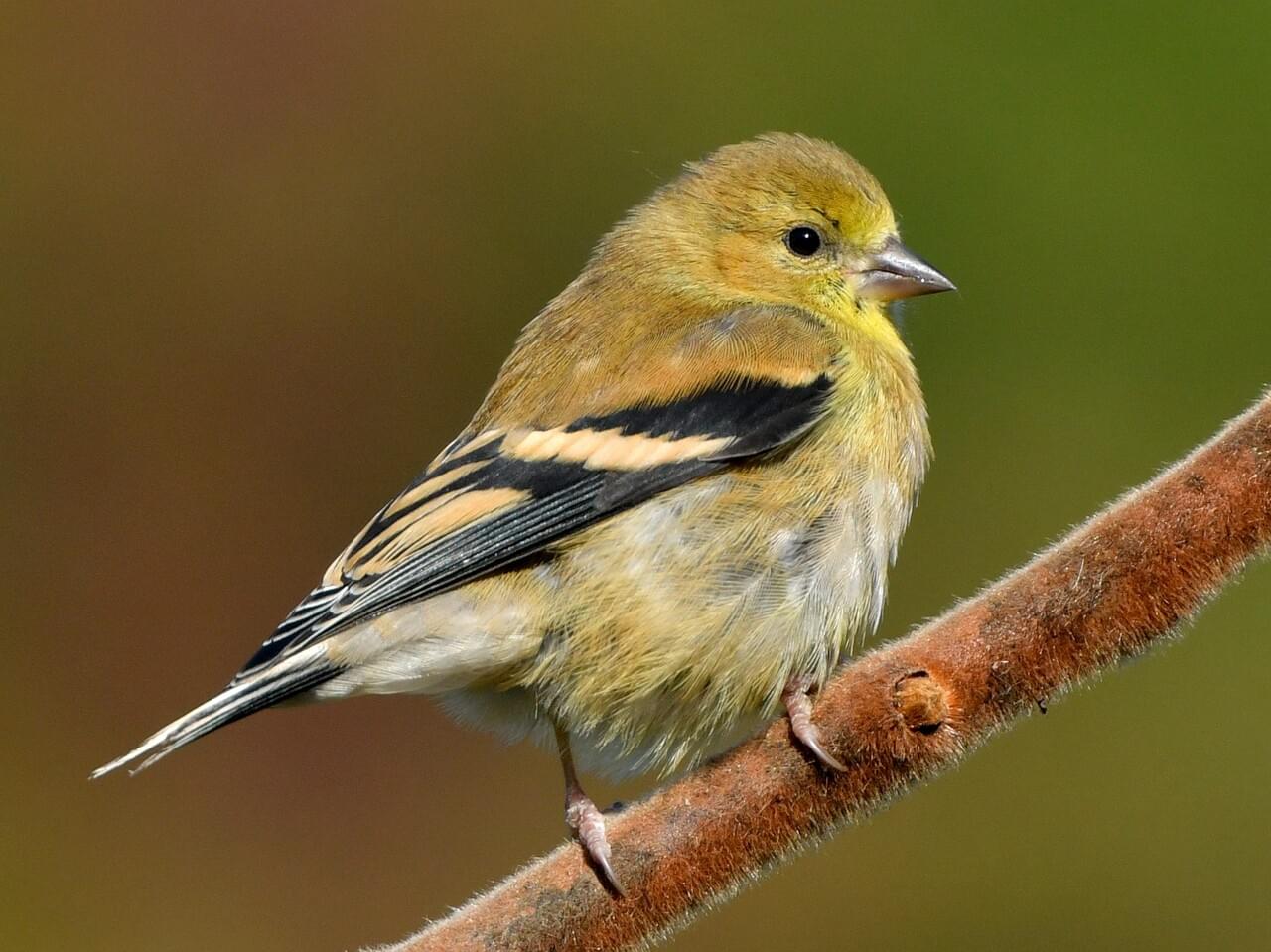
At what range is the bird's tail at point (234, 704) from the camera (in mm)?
2600

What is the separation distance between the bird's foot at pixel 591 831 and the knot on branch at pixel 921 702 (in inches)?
20.0

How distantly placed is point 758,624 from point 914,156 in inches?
95.0

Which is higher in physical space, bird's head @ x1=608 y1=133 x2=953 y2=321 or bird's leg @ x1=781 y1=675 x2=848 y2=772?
bird's head @ x1=608 y1=133 x2=953 y2=321

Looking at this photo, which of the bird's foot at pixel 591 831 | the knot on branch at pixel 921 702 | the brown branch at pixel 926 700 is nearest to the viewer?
the brown branch at pixel 926 700

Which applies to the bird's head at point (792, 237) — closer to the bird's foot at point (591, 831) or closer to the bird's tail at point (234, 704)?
the bird's foot at point (591, 831)

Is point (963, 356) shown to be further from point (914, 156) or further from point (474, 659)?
point (474, 659)

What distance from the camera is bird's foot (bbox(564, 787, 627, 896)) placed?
2.30 m

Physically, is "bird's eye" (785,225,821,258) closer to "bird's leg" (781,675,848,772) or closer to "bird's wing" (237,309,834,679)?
"bird's wing" (237,309,834,679)

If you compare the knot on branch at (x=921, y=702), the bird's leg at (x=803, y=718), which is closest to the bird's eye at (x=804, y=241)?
the bird's leg at (x=803, y=718)

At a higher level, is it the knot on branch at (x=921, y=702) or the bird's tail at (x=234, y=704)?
the bird's tail at (x=234, y=704)

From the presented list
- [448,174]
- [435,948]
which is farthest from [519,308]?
[435,948]

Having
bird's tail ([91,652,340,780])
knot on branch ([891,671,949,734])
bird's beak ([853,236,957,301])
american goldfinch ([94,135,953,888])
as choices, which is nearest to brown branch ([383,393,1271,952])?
knot on branch ([891,671,949,734])

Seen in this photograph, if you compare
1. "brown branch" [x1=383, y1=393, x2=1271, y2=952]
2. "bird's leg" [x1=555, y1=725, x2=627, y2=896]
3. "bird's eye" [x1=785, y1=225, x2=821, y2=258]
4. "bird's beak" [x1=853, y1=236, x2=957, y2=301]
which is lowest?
"bird's leg" [x1=555, y1=725, x2=627, y2=896]

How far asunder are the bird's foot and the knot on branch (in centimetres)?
51
